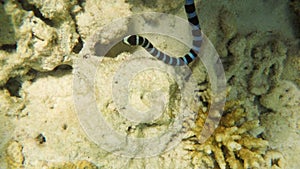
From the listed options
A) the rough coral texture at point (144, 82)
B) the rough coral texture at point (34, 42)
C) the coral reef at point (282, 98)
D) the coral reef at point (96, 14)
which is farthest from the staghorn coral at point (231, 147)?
the rough coral texture at point (34, 42)

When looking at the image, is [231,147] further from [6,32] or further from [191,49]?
[6,32]

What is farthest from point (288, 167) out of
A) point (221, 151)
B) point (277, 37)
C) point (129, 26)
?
point (129, 26)

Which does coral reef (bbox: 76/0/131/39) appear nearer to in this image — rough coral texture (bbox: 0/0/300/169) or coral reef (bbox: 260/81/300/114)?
rough coral texture (bbox: 0/0/300/169)

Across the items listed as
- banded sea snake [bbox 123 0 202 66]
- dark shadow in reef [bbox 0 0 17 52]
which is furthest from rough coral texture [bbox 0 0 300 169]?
banded sea snake [bbox 123 0 202 66]

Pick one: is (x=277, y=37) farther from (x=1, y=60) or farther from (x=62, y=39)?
(x=1, y=60)

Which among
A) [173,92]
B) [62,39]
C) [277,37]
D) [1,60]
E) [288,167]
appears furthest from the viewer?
[277,37]

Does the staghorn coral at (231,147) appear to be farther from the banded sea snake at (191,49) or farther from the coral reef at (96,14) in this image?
the coral reef at (96,14)
